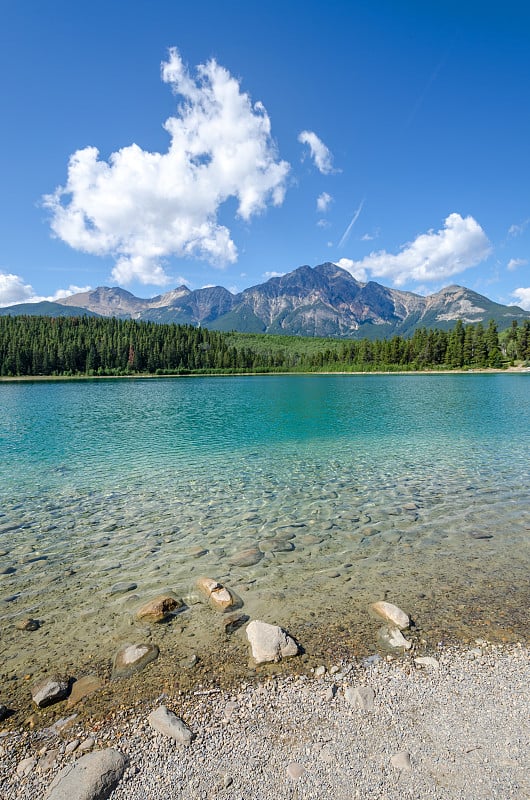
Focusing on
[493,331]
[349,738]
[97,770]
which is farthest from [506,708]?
[493,331]

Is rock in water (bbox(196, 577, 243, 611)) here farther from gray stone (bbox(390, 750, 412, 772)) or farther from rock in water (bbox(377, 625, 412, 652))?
gray stone (bbox(390, 750, 412, 772))

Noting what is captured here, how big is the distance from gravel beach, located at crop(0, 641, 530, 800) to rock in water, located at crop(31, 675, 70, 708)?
2.02ft

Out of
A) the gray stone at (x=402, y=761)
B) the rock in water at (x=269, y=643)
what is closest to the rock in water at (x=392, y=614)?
the rock in water at (x=269, y=643)

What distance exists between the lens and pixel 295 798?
4762 millimetres

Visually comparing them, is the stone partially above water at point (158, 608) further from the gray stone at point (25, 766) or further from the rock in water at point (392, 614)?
the rock in water at point (392, 614)

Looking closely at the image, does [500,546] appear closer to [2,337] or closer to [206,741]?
[206,741]

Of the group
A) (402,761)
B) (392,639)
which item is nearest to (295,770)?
(402,761)

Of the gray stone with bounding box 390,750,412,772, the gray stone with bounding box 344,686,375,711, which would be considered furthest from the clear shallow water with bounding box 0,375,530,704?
the gray stone with bounding box 390,750,412,772

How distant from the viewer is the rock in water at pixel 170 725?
5.69 meters

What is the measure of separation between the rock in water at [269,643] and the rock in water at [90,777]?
115 inches

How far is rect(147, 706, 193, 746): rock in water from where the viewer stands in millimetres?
5691

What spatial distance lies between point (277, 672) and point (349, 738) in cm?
179

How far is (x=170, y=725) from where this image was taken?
19.3 ft

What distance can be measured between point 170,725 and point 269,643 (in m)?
2.45
